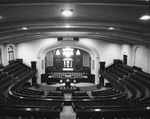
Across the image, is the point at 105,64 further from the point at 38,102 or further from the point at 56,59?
the point at 38,102

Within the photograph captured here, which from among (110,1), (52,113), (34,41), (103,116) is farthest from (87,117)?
(34,41)

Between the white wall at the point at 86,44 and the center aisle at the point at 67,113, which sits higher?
the white wall at the point at 86,44

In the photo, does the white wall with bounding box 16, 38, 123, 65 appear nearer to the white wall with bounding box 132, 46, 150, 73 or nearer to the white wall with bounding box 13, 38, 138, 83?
the white wall with bounding box 13, 38, 138, 83

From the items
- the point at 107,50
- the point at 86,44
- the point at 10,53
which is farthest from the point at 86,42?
the point at 10,53

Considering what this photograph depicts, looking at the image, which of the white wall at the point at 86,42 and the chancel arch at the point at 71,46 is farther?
the white wall at the point at 86,42

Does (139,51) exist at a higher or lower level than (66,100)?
higher

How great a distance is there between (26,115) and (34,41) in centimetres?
1597

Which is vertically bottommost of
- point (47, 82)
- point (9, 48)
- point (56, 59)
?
point (47, 82)

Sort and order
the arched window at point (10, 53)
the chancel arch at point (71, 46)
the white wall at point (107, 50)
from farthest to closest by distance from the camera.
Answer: the white wall at point (107, 50)
the chancel arch at point (71, 46)
the arched window at point (10, 53)

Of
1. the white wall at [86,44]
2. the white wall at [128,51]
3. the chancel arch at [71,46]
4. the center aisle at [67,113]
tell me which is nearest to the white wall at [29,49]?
the white wall at [86,44]

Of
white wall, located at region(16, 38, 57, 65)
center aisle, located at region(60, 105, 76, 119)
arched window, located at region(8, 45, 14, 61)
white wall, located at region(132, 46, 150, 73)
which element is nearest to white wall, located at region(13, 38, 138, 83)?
white wall, located at region(16, 38, 57, 65)

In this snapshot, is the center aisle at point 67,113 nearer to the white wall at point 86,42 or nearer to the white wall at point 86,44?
the white wall at point 86,44

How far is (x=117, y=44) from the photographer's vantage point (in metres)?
21.3

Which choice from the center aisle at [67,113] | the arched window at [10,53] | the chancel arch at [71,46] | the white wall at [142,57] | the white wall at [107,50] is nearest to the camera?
the center aisle at [67,113]
